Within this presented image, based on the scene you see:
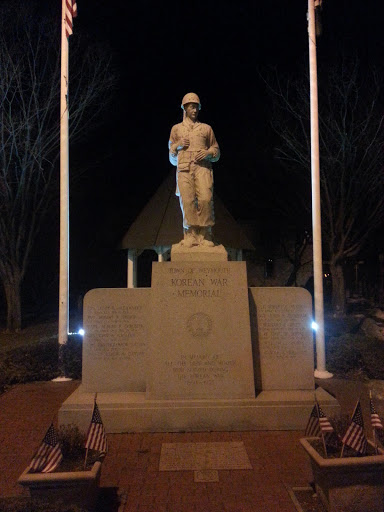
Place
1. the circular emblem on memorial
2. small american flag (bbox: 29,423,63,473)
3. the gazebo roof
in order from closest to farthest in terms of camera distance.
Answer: small american flag (bbox: 29,423,63,473) < the circular emblem on memorial < the gazebo roof

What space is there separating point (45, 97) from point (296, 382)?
42.5 ft

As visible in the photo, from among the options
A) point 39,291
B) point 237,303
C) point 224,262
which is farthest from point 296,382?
point 39,291

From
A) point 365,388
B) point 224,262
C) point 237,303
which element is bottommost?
point 365,388

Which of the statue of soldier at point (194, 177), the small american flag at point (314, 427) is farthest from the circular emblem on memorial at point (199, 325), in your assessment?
the small american flag at point (314, 427)

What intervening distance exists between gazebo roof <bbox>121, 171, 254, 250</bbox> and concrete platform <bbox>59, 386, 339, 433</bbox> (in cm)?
1030

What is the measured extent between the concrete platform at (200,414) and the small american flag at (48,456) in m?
2.35

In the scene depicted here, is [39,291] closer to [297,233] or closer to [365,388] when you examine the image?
[297,233]

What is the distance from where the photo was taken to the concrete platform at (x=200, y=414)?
6.13 metres

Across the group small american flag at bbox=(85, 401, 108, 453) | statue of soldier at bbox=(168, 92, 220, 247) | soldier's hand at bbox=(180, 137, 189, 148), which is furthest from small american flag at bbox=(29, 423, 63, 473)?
soldier's hand at bbox=(180, 137, 189, 148)

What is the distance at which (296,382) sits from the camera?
675cm

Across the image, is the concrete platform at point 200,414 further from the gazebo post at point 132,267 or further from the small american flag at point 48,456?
the gazebo post at point 132,267

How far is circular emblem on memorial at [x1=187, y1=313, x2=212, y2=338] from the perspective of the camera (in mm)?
6460

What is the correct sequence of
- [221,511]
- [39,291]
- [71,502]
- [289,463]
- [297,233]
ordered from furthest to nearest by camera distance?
[297,233] < [39,291] < [289,463] < [221,511] < [71,502]

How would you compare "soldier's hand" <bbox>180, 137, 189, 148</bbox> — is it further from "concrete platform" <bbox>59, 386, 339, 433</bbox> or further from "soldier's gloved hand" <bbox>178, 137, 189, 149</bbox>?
"concrete platform" <bbox>59, 386, 339, 433</bbox>
